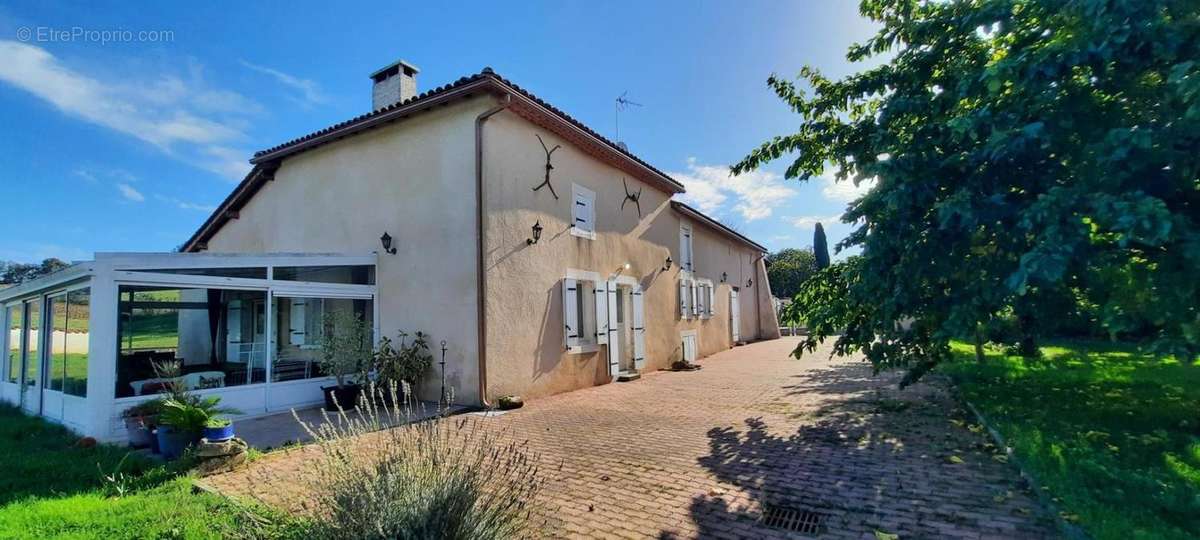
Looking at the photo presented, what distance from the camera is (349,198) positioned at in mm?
10344

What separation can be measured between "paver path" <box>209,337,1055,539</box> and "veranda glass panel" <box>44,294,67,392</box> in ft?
17.8

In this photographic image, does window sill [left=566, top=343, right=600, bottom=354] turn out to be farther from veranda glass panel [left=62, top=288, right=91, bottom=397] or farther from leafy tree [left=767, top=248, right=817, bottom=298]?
leafy tree [left=767, top=248, right=817, bottom=298]

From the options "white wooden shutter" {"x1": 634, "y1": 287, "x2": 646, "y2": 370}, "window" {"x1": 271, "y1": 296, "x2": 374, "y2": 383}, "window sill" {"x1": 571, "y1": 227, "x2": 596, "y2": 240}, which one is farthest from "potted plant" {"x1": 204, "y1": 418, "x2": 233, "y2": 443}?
"white wooden shutter" {"x1": 634, "y1": 287, "x2": 646, "y2": 370}

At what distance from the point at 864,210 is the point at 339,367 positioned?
7.84m

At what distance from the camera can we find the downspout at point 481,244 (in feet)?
27.1

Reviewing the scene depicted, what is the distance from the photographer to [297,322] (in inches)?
359

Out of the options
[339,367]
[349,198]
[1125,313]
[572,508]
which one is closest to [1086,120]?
[1125,313]

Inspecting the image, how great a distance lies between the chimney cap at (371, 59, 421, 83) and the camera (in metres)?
11.3

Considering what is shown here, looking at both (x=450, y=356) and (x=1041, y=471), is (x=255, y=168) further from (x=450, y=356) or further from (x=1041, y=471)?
(x=1041, y=471)

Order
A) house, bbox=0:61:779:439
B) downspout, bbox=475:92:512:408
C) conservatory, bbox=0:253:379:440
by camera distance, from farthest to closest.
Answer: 1. downspout, bbox=475:92:512:408
2. house, bbox=0:61:779:439
3. conservatory, bbox=0:253:379:440

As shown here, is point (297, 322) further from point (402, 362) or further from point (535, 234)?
point (535, 234)

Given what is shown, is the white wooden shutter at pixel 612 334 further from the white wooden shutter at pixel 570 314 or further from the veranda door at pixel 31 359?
the veranda door at pixel 31 359

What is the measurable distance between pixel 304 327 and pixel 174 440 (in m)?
3.91

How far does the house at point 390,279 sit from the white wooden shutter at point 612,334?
5 cm
